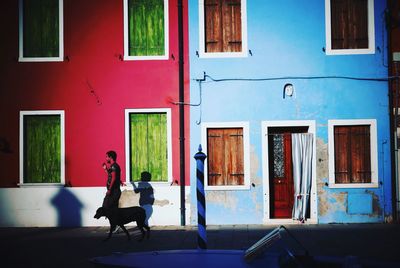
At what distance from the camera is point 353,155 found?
12602 millimetres

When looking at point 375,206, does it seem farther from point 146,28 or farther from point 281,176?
point 146,28

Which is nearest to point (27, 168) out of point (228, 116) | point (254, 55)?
point (228, 116)

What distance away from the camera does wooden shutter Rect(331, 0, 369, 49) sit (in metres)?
12.7

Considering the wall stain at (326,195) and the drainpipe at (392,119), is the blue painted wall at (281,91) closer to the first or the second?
the wall stain at (326,195)

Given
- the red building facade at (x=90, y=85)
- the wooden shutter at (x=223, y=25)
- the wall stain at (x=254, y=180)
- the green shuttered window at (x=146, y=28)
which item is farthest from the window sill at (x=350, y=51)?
the green shuttered window at (x=146, y=28)

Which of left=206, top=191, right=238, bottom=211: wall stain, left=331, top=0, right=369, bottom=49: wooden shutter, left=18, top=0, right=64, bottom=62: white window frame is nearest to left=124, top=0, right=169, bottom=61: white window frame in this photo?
left=18, top=0, right=64, bottom=62: white window frame

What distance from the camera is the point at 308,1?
12680 mm

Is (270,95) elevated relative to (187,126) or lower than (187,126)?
elevated

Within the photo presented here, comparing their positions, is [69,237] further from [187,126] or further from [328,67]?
[328,67]

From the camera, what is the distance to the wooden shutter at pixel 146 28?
42.5 ft

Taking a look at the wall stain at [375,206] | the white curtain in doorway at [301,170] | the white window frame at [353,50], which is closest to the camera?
the wall stain at [375,206]

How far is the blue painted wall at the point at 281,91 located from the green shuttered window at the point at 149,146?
2.70 feet

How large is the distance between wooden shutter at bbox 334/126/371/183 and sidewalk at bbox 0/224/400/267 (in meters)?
1.30

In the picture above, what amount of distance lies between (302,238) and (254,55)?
16.7 feet
